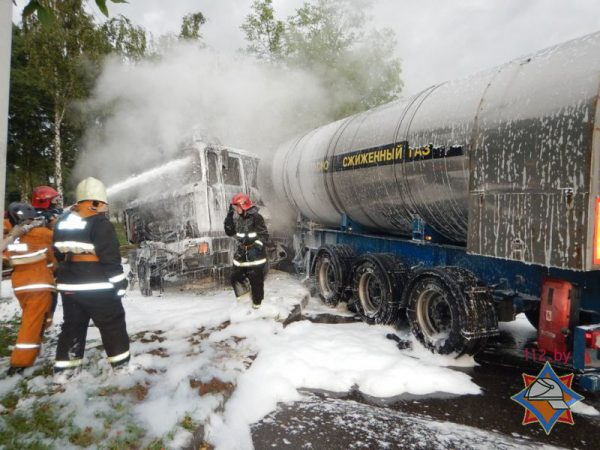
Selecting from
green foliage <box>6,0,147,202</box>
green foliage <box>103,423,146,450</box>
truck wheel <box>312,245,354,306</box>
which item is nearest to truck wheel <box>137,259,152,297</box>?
truck wheel <box>312,245,354,306</box>

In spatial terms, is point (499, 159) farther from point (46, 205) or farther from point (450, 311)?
point (46, 205)

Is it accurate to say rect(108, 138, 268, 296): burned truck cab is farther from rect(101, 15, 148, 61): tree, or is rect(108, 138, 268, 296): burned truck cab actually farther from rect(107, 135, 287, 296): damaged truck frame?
rect(101, 15, 148, 61): tree

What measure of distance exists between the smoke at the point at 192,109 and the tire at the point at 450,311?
5.35 meters

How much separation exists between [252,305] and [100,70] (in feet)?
50.1

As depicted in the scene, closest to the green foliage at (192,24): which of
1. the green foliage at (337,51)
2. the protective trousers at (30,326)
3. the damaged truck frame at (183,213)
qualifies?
the green foliage at (337,51)

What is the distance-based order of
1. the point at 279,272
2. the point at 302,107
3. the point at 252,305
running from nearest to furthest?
the point at 252,305
the point at 279,272
the point at 302,107

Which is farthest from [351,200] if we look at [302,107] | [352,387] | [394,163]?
[302,107]

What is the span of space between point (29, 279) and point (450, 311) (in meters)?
4.22

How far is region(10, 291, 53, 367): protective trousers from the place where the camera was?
3906mm

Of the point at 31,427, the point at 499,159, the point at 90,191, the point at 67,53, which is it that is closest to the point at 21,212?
the point at 90,191

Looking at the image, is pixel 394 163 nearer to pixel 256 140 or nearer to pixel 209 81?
pixel 256 140

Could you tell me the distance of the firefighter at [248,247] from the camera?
604cm

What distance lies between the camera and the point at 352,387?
3.99 metres

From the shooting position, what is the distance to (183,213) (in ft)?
Result: 25.3
